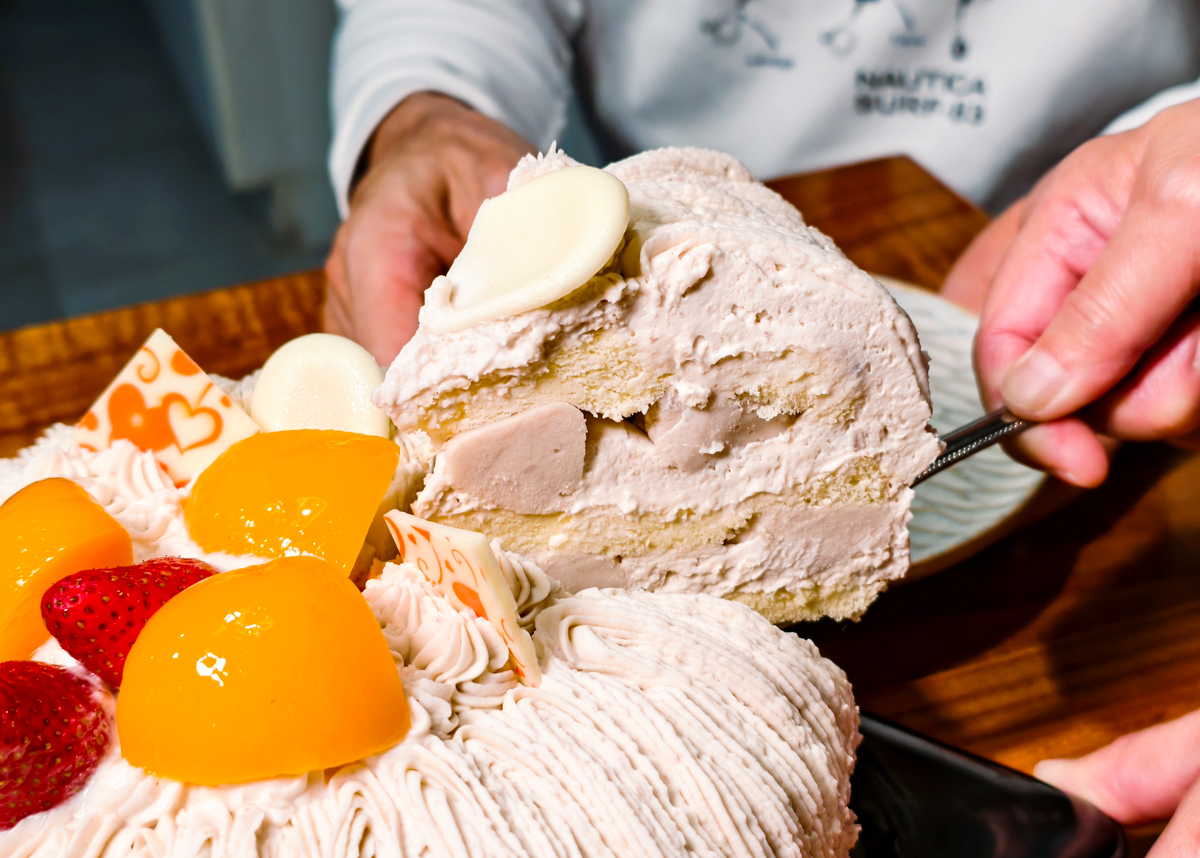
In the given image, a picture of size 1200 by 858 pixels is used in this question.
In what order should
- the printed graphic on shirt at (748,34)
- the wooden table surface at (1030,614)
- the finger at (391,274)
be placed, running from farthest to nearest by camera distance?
1. the printed graphic on shirt at (748,34)
2. the finger at (391,274)
3. the wooden table surface at (1030,614)

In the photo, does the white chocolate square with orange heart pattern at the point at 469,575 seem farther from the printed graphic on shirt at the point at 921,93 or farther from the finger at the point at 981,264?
the printed graphic on shirt at the point at 921,93

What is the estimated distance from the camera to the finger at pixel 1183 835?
26.6 inches

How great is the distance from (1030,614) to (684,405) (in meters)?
0.54

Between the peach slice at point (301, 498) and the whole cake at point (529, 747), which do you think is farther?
the peach slice at point (301, 498)

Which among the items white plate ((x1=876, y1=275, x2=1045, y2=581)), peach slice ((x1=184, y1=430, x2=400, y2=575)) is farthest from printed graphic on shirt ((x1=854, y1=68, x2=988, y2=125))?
peach slice ((x1=184, y1=430, x2=400, y2=575))

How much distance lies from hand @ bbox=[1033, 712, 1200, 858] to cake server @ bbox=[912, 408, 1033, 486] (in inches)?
10.6

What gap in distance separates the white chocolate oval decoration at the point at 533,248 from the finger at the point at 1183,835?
0.53 metres

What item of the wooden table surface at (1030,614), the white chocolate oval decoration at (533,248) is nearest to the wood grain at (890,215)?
the wooden table surface at (1030,614)

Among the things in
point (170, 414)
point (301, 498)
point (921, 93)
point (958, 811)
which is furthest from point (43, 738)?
point (921, 93)

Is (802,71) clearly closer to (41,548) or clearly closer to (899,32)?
(899,32)

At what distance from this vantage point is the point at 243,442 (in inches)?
33.1

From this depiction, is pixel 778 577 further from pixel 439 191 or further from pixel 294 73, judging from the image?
pixel 294 73

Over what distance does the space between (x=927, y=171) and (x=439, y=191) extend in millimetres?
932

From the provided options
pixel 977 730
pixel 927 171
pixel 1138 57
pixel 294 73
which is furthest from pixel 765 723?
pixel 294 73
